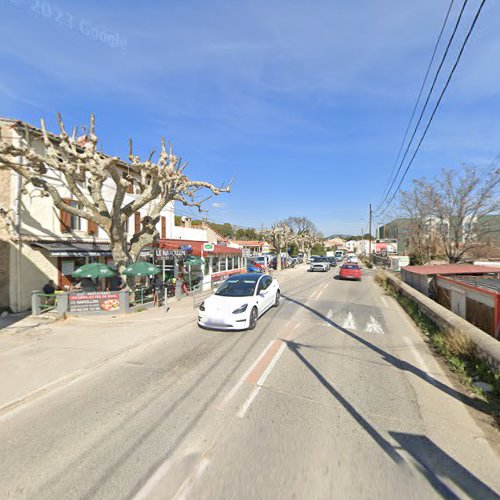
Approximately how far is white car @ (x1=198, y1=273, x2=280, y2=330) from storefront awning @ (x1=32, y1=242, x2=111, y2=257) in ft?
26.6

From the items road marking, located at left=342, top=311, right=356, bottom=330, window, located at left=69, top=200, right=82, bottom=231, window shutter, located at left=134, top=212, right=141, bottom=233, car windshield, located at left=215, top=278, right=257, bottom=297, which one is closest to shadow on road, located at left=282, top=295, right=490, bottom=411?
road marking, located at left=342, top=311, right=356, bottom=330

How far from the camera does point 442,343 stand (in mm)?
7648

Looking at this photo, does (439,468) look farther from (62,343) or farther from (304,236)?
(304,236)

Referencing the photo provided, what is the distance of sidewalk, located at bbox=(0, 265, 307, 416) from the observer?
5.85 meters

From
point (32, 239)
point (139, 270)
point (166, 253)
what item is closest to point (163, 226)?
point (166, 253)

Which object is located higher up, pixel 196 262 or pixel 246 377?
pixel 196 262

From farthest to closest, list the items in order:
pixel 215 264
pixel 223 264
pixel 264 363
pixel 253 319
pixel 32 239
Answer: pixel 223 264 < pixel 215 264 < pixel 32 239 < pixel 253 319 < pixel 264 363

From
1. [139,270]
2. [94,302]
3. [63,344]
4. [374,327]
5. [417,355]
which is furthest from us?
[139,270]

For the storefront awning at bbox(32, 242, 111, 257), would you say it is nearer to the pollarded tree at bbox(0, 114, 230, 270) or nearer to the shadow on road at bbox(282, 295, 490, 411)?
the pollarded tree at bbox(0, 114, 230, 270)

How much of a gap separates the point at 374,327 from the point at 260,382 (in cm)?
582

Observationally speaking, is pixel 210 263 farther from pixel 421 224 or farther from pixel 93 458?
pixel 421 224

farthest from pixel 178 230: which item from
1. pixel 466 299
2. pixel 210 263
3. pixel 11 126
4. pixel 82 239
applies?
pixel 466 299

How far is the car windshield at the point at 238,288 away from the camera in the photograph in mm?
10133

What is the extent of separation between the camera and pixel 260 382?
5664 mm
